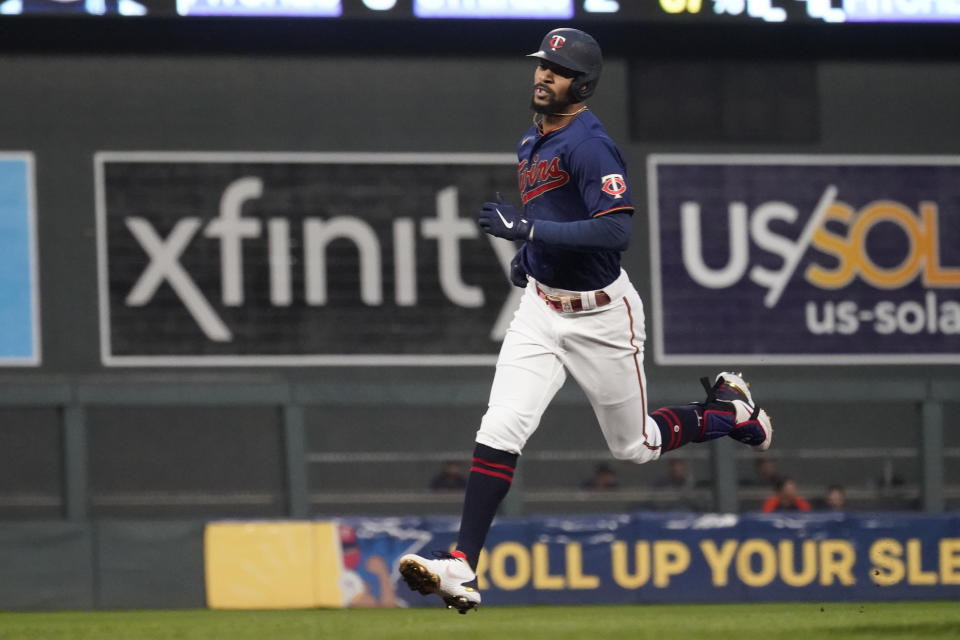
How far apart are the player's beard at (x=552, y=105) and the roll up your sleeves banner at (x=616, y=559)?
6242 mm

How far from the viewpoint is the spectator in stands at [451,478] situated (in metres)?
13.5

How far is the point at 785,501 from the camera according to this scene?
13586 millimetres

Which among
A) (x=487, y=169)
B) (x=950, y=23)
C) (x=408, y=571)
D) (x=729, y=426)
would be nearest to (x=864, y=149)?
(x=950, y=23)

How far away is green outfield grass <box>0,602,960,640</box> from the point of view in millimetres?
7605

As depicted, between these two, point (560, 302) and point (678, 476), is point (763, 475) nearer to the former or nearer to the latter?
point (678, 476)

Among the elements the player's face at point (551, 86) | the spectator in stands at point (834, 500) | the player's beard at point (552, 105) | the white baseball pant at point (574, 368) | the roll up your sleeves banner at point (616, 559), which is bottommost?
the roll up your sleeves banner at point (616, 559)

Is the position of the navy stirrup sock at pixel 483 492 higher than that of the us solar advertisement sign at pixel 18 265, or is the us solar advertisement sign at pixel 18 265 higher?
the us solar advertisement sign at pixel 18 265

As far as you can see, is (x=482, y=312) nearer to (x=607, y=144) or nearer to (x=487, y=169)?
(x=487, y=169)

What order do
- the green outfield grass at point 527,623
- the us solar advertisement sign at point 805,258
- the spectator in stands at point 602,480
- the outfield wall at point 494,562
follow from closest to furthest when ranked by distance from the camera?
the green outfield grass at point 527,623 → the outfield wall at point 494,562 → the spectator in stands at point 602,480 → the us solar advertisement sign at point 805,258

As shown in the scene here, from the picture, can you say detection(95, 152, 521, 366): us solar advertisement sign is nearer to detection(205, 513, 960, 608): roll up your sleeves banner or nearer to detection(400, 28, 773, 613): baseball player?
detection(205, 513, 960, 608): roll up your sleeves banner

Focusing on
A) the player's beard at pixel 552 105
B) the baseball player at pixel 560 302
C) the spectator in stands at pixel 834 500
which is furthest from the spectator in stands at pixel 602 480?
the player's beard at pixel 552 105

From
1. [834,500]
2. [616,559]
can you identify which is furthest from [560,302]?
[834,500]

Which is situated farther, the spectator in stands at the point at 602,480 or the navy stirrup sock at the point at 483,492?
the spectator in stands at the point at 602,480

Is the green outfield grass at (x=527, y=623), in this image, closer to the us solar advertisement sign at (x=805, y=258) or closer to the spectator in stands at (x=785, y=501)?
the spectator in stands at (x=785, y=501)
